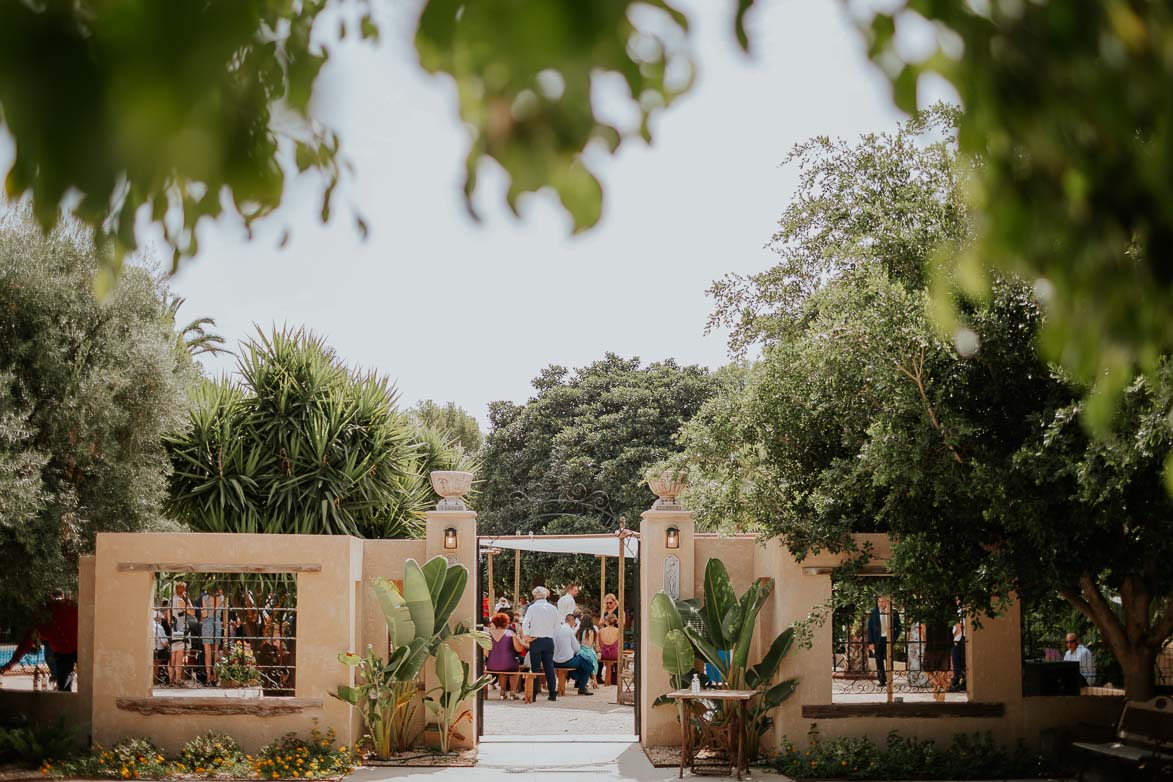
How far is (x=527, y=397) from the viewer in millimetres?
37625

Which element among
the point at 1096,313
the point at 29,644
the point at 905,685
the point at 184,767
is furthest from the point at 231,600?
the point at 1096,313

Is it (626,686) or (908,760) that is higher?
(908,760)

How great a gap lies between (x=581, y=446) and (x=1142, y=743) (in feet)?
81.5

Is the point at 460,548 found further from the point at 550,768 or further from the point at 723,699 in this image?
the point at 723,699

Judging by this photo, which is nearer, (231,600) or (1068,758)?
(1068,758)

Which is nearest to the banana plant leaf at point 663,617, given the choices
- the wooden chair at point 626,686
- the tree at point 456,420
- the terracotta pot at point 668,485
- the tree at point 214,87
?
the terracotta pot at point 668,485

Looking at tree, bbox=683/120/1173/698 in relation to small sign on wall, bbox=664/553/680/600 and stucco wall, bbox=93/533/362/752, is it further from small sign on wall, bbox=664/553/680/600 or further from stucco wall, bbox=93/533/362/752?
stucco wall, bbox=93/533/362/752

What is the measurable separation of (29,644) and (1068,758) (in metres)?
12.5

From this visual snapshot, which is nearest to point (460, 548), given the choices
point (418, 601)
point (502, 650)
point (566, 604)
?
point (418, 601)

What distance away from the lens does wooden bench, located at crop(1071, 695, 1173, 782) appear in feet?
32.7

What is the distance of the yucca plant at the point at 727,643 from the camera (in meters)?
12.3

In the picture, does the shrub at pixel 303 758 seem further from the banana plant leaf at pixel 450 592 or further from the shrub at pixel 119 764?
the banana plant leaf at pixel 450 592

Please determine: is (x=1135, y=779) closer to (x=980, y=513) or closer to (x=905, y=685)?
(x=980, y=513)

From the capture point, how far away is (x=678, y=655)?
496 inches
